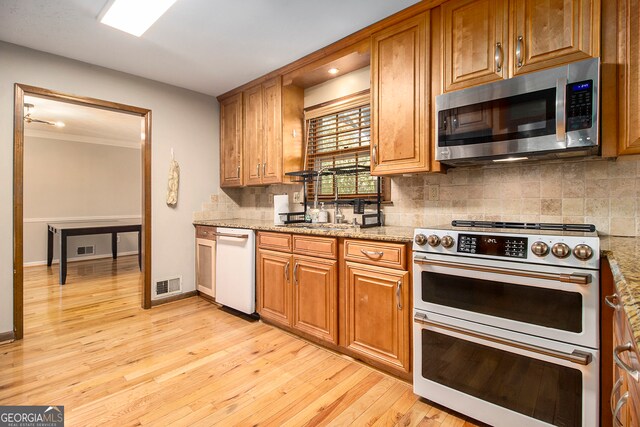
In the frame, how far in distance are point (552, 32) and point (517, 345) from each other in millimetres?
1574

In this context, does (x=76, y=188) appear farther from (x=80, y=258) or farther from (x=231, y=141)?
(x=231, y=141)

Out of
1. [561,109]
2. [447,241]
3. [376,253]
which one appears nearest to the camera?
[561,109]

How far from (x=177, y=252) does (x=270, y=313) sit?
149cm

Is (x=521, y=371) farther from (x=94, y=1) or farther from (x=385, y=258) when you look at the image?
(x=94, y=1)

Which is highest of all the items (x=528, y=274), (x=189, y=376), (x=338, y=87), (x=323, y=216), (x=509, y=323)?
(x=338, y=87)

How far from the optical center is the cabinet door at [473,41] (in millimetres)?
1797

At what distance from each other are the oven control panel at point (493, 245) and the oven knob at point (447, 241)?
4 centimetres

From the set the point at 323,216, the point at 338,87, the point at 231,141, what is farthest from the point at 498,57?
the point at 231,141

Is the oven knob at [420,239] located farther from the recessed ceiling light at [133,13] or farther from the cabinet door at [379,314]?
the recessed ceiling light at [133,13]

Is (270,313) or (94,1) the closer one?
(94,1)

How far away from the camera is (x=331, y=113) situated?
10.2 ft

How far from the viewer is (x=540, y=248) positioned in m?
1.39

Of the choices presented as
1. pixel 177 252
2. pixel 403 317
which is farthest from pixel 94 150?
pixel 403 317

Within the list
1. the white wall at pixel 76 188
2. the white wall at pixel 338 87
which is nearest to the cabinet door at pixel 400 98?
the white wall at pixel 338 87
